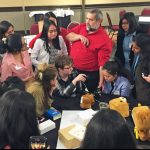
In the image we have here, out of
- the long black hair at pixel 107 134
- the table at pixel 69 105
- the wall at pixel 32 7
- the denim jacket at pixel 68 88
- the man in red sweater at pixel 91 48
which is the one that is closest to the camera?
the long black hair at pixel 107 134

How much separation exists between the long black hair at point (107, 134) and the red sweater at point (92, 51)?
186 centimetres

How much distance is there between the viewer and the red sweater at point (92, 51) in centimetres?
325

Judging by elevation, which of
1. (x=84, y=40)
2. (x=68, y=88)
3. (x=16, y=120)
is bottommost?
(x=68, y=88)

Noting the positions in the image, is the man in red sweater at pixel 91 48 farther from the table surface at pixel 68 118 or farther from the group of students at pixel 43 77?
the table surface at pixel 68 118

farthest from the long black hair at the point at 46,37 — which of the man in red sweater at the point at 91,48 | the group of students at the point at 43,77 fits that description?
the man in red sweater at the point at 91,48

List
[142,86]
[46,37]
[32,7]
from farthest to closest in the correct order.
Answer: [32,7] → [46,37] → [142,86]

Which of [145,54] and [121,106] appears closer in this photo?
[121,106]

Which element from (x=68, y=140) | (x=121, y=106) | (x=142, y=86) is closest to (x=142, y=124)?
(x=121, y=106)

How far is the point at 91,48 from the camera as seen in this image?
3.29 meters

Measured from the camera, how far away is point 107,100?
2654mm

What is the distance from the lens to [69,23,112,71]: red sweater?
3.25 meters

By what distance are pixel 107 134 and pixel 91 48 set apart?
200cm

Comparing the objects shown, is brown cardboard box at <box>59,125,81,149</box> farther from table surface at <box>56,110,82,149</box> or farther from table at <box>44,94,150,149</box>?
table surface at <box>56,110,82,149</box>

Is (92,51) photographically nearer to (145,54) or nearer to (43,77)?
(145,54)
